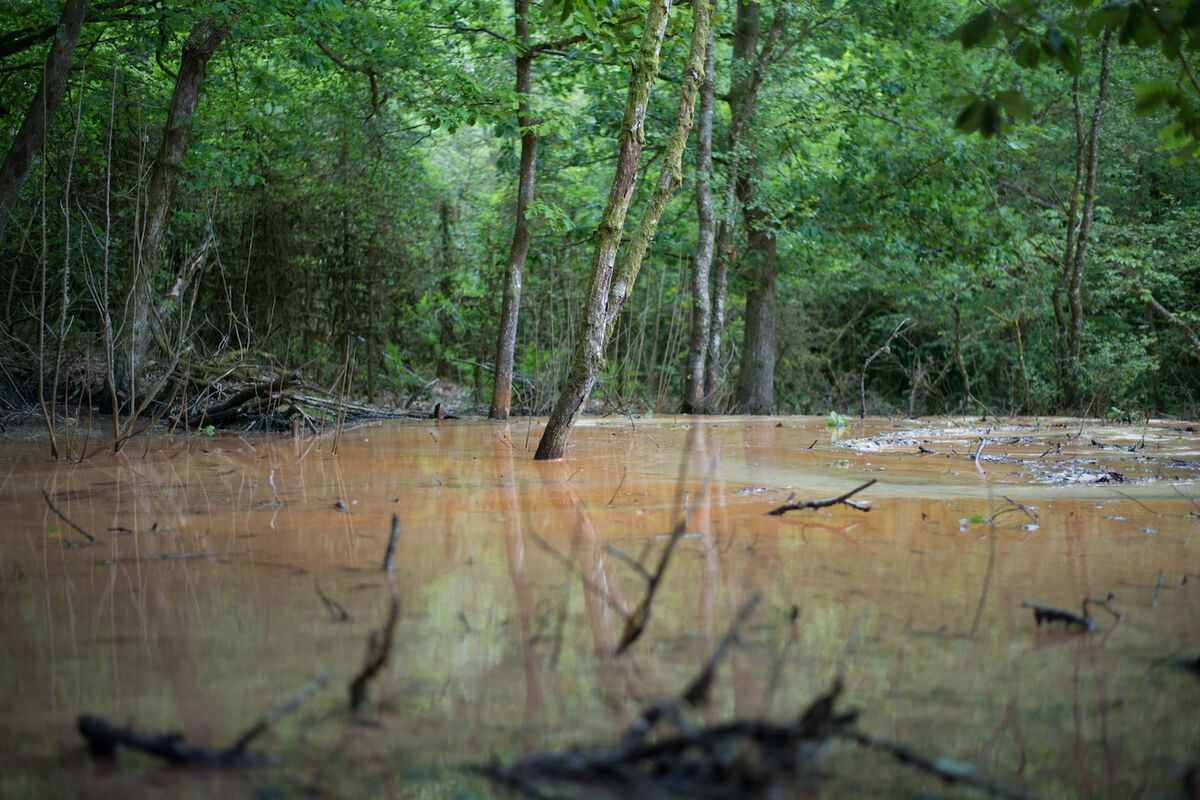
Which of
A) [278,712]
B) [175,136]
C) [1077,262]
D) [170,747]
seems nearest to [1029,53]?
[278,712]

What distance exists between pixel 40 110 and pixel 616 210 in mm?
5876

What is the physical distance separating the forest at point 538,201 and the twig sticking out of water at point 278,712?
5622 mm

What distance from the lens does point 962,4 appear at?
13.0 meters

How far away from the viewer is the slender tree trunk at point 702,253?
36.9 ft

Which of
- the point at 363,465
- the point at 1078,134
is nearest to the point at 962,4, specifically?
the point at 1078,134

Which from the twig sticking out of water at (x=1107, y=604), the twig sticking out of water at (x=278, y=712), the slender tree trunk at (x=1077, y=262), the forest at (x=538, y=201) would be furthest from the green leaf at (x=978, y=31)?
the slender tree trunk at (x=1077, y=262)

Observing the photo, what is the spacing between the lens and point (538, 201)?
364 inches

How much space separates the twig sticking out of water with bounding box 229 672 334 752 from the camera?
125cm

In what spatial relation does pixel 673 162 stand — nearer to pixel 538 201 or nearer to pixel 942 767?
pixel 942 767

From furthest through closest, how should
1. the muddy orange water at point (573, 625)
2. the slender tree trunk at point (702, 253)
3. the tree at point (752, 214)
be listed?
the tree at point (752, 214) < the slender tree trunk at point (702, 253) < the muddy orange water at point (573, 625)

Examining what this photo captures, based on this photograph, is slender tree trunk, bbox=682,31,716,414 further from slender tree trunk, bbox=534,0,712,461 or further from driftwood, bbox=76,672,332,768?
driftwood, bbox=76,672,332,768

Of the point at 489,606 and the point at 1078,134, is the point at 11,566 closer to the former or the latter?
the point at 489,606

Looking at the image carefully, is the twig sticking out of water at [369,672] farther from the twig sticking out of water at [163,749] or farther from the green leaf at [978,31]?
the green leaf at [978,31]

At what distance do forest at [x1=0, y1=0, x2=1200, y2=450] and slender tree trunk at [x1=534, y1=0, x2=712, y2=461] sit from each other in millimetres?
1755
